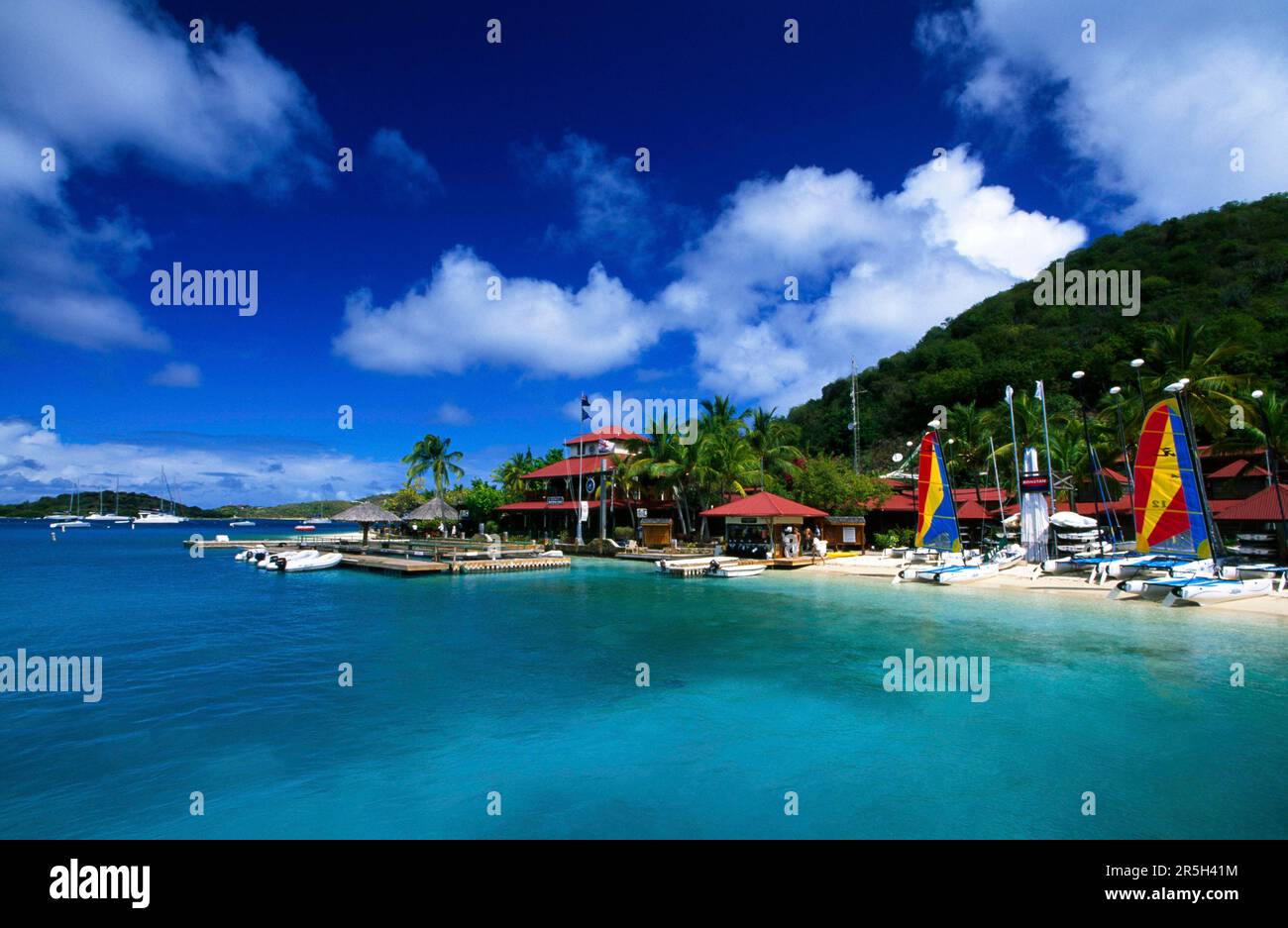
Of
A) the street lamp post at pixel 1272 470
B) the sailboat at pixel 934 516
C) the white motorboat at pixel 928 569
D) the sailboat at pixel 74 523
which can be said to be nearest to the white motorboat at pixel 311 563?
the white motorboat at pixel 928 569

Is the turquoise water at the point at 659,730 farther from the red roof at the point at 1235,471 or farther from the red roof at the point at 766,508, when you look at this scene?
the red roof at the point at 1235,471

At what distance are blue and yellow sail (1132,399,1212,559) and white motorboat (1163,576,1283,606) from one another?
130 centimetres

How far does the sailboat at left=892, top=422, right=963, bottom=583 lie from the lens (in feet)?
83.3

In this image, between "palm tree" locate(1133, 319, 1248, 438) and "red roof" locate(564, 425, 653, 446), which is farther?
"red roof" locate(564, 425, 653, 446)

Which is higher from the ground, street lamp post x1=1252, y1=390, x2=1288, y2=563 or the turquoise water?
street lamp post x1=1252, y1=390, x2=1288, y2=563

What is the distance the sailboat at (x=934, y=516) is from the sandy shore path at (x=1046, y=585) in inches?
53.3

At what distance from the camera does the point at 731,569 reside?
1182 inches

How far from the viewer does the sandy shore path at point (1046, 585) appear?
1748 cm

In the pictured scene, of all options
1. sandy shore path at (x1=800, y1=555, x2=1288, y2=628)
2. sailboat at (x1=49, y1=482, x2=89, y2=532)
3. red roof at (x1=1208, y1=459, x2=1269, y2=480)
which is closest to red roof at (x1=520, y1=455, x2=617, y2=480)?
sandy shore path at (x1=800, y1=555, x2=1288, y2=628)

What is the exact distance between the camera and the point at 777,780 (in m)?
8.37

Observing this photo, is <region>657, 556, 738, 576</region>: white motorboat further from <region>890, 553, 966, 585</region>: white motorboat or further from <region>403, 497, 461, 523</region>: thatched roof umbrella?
<region>403, 497, 461, 523</region>: thatched roof umbrella

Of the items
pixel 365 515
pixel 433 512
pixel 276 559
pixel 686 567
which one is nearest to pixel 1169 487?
pixel 686 567
